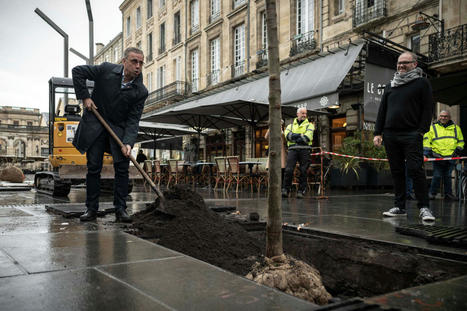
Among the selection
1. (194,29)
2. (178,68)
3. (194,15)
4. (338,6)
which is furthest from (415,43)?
(178,68)

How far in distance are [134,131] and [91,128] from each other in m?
0.46

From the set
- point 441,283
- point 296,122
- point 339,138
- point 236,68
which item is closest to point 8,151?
point 236,68

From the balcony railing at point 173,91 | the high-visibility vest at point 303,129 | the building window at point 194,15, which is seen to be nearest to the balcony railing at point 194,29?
the building window at point 194,15

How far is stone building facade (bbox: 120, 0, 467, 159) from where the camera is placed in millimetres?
13141

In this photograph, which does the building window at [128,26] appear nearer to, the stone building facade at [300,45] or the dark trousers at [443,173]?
the stone building facade at [300,45]

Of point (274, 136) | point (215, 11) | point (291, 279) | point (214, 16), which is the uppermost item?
point (215, 11)

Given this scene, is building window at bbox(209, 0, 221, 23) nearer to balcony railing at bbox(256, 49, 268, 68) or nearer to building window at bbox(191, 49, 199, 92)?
building window at bbox(191, 49, 199, 92)

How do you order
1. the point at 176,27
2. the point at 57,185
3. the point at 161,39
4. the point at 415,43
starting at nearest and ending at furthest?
the point at 57,185, the point at 415,43, the point at 176,27, the point at 161,39

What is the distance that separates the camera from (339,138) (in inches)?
680

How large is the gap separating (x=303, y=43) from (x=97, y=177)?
16107mm

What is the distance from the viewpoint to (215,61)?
25.8 meters

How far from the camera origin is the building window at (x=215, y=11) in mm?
25156

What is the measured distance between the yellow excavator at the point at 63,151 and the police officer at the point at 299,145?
322cm

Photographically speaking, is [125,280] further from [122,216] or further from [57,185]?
[57,185]
